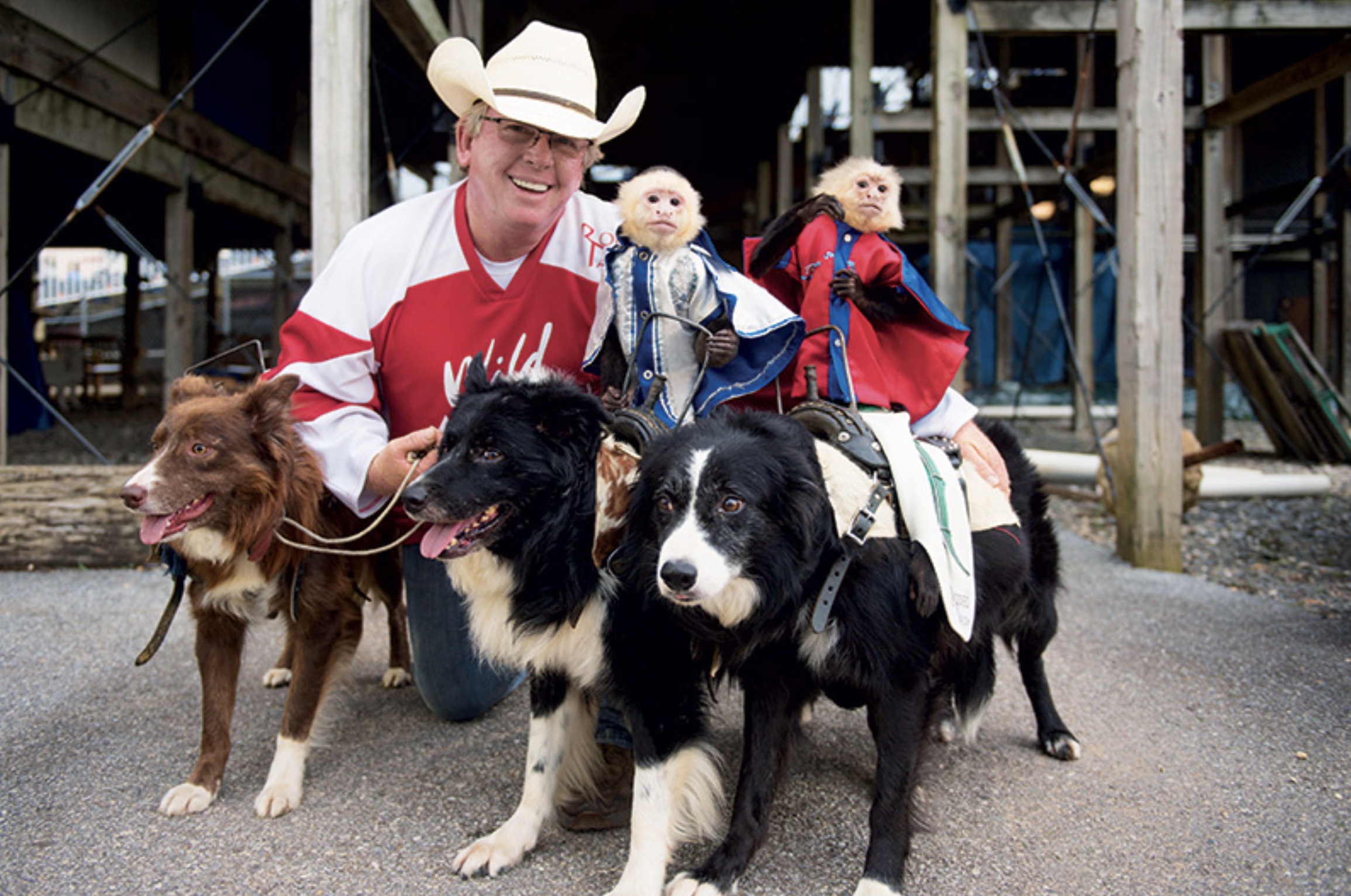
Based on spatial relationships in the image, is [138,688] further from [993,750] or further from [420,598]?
[993,750]

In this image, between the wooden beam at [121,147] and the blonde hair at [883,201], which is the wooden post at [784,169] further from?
the blonde hair at [883,201]

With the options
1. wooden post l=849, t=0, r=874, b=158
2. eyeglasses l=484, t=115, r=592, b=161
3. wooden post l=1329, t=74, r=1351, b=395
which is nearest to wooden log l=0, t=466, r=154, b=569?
eyeglasses l=484, t=115, r=592, b=161

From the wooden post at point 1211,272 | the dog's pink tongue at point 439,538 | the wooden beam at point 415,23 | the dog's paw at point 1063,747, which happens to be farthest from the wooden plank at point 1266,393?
the dog's pink tongue at point 439,538

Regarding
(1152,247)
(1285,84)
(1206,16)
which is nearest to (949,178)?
(1152,247)

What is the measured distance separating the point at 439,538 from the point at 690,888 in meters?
0.99

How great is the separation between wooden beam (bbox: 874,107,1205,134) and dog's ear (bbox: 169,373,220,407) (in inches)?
288

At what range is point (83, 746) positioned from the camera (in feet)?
9.24

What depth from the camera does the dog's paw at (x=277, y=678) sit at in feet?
11.3

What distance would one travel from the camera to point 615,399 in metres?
2.57

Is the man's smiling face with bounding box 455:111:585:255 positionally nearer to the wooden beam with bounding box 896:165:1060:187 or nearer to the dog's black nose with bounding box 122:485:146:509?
the dog's black nose with bounding box 122:485:146:509

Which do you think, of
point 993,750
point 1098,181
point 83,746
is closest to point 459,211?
point 83,746

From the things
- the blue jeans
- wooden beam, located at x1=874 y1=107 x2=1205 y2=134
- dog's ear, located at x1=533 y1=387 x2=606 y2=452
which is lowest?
the blue jeans

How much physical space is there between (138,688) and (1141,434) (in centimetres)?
502

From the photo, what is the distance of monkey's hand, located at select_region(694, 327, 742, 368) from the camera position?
2.50 metres
